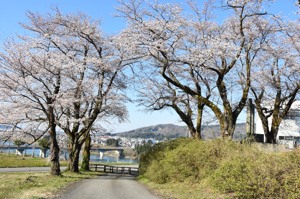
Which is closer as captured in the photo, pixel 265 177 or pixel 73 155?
pixel 265 177

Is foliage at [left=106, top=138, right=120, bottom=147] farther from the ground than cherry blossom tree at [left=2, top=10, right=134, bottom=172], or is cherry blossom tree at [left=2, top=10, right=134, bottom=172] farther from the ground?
cherry blossom tree at [left=2, top=10, right=134, bottom=172]

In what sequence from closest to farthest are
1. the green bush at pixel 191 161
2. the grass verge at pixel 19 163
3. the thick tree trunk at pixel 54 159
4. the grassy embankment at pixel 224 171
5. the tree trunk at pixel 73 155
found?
the grassy embankment at pixel 224 171
the green bush at pixel 191 161
the thick tree trunk at pixel 54 159
the tree trunk at pixel 73 155
the grass verge at pixel 19 163

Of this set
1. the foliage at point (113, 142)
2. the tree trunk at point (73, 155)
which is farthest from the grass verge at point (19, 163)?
the foliage at point (113, 142)

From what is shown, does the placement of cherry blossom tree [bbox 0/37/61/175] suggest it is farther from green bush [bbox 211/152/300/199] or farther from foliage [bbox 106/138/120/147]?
foliage [bbox 106/138/120/147]

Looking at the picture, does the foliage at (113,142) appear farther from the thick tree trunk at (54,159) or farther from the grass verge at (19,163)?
the thick tree trunk at (54,159)

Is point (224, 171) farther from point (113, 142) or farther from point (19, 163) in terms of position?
point (113, 142)

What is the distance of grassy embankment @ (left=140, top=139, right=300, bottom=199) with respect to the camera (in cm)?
907

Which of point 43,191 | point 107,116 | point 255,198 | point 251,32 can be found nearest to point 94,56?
point 107,116

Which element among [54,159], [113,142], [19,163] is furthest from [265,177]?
[113,142]

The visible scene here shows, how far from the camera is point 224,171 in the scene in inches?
432

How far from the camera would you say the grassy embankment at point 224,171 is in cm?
907

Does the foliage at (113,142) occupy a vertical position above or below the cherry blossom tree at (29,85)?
below

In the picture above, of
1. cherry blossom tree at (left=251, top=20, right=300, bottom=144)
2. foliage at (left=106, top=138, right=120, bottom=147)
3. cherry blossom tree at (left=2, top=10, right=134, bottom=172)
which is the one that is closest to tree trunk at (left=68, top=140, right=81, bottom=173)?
cherry blossom tree at (left=2, top=10, right=134, bottom=172)

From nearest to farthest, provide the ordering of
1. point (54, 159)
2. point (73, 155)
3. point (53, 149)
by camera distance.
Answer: point (54, 159) → point (53, 149) → point (73, 155)
